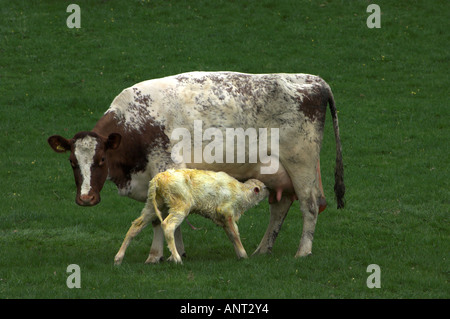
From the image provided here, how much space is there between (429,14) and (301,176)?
21578mm

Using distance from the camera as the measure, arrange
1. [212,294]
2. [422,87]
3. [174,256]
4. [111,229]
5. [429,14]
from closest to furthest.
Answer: [212,294], [174,256], [111,229], [422,87], [429,14]

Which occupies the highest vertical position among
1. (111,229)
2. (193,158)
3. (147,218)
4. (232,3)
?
(232,3)

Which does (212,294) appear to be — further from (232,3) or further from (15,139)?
(232,3)

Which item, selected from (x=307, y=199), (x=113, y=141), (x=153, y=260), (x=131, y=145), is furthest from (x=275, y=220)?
(x=113, y=141)

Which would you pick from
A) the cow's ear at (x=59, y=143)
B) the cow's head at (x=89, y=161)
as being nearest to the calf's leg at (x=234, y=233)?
the cow's head at (x=89, y=161)

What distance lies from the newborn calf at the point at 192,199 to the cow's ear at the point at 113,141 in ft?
2.64

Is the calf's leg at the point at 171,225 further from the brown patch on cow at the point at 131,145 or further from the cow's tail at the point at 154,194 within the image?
the brown patch on cow at the point at 131,145

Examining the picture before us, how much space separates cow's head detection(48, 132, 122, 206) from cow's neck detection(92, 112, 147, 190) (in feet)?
0.97

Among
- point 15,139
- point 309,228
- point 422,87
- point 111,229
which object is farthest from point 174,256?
point 422,87

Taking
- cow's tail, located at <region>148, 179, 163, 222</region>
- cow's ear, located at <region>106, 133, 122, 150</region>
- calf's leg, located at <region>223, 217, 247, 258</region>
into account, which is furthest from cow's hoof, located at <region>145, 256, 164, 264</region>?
cow's ear, located at <region>106, 133, 122, 150</region>

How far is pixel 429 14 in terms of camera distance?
3197 centimetres

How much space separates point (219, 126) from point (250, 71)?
1445 centimetres

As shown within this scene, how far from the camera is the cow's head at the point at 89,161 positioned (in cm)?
1151

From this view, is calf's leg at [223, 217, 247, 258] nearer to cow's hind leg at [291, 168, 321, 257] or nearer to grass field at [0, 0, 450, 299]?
grass field at [0, 0, 450, 299]
